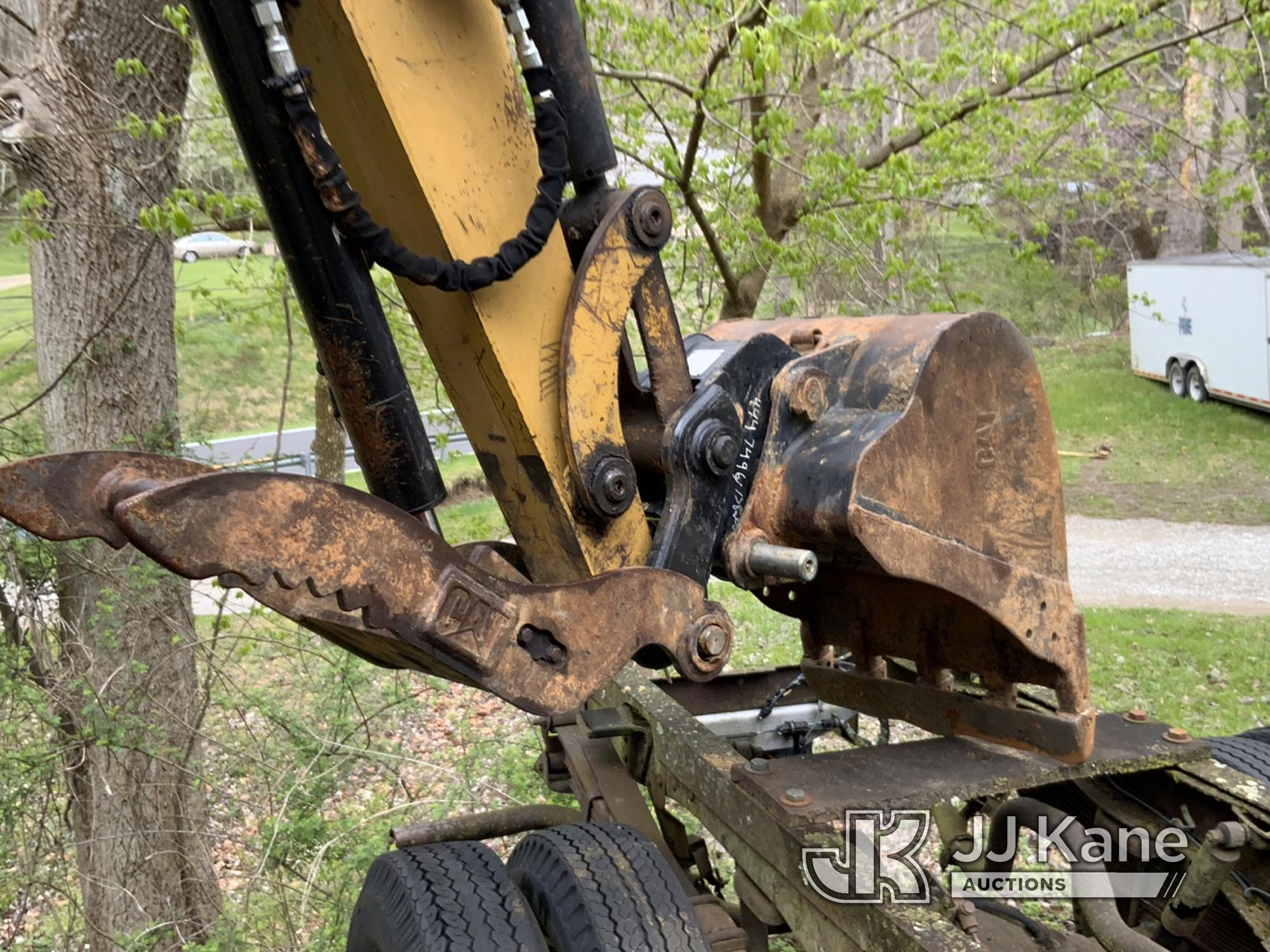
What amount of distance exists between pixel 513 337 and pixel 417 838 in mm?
1714

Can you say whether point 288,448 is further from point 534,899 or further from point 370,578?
point 370,578

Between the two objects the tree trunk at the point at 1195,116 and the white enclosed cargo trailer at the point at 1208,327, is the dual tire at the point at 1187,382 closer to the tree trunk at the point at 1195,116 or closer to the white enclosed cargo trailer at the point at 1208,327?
the white enclosed cargo trailer at the point at 1208,327

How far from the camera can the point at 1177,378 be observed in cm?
1808

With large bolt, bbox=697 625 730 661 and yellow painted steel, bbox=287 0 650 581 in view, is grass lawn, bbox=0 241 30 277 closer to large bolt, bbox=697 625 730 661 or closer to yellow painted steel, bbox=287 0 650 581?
yellow painted steel, bbox=287 0 650 581

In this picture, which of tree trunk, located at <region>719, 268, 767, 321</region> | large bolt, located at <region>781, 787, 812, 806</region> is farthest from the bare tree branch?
large bolt, located at <region>781, 787, 812, 806</region>

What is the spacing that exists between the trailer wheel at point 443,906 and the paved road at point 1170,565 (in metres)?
7.25

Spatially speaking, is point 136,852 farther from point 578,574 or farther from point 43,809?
point 578,574

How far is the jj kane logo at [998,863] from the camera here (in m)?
2.63

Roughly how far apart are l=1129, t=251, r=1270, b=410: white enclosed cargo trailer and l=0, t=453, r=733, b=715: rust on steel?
13823mm

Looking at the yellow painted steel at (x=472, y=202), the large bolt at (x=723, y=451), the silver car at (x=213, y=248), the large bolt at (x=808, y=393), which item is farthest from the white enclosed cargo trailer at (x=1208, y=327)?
the yellow painted steel at (x=472, y=202)

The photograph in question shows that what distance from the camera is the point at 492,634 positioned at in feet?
7.00

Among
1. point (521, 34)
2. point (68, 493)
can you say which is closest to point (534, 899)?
point (68, 493)

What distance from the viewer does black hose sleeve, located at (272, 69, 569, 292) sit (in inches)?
80.0

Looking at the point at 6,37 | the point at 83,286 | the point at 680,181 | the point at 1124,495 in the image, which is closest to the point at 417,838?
the point at 83,286
